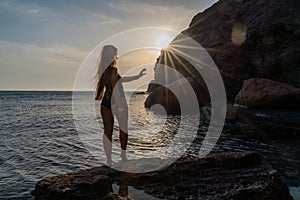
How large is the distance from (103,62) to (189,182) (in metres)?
3.38

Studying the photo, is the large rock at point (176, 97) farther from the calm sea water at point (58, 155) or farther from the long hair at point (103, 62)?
the long hair at point (103, 62)

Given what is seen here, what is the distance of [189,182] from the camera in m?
5.48

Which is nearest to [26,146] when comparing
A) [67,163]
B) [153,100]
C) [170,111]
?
[67,163]

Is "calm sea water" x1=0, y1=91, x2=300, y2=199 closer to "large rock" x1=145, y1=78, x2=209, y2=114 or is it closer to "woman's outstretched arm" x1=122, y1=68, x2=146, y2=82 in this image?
"woman's outstretched arm" x1=122, y1=68, x2=146, y2=82

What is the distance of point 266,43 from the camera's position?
1599 inches

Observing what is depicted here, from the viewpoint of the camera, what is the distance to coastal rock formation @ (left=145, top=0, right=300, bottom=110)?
3741cm

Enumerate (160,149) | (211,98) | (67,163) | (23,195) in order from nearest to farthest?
(23,195), (67,163), (160,149), (211,98)

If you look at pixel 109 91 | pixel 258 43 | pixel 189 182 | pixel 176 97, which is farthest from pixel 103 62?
pixel 258 43

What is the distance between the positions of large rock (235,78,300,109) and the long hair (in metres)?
23.9

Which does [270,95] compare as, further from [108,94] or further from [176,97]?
[108,94]

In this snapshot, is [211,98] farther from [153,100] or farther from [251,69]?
[153,100]

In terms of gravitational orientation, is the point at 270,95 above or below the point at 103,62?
below

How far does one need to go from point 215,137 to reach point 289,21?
103 feet

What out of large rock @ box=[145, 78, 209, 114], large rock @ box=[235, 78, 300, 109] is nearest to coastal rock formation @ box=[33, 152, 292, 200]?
large rock @ box=[235, 78, 300, 109]
